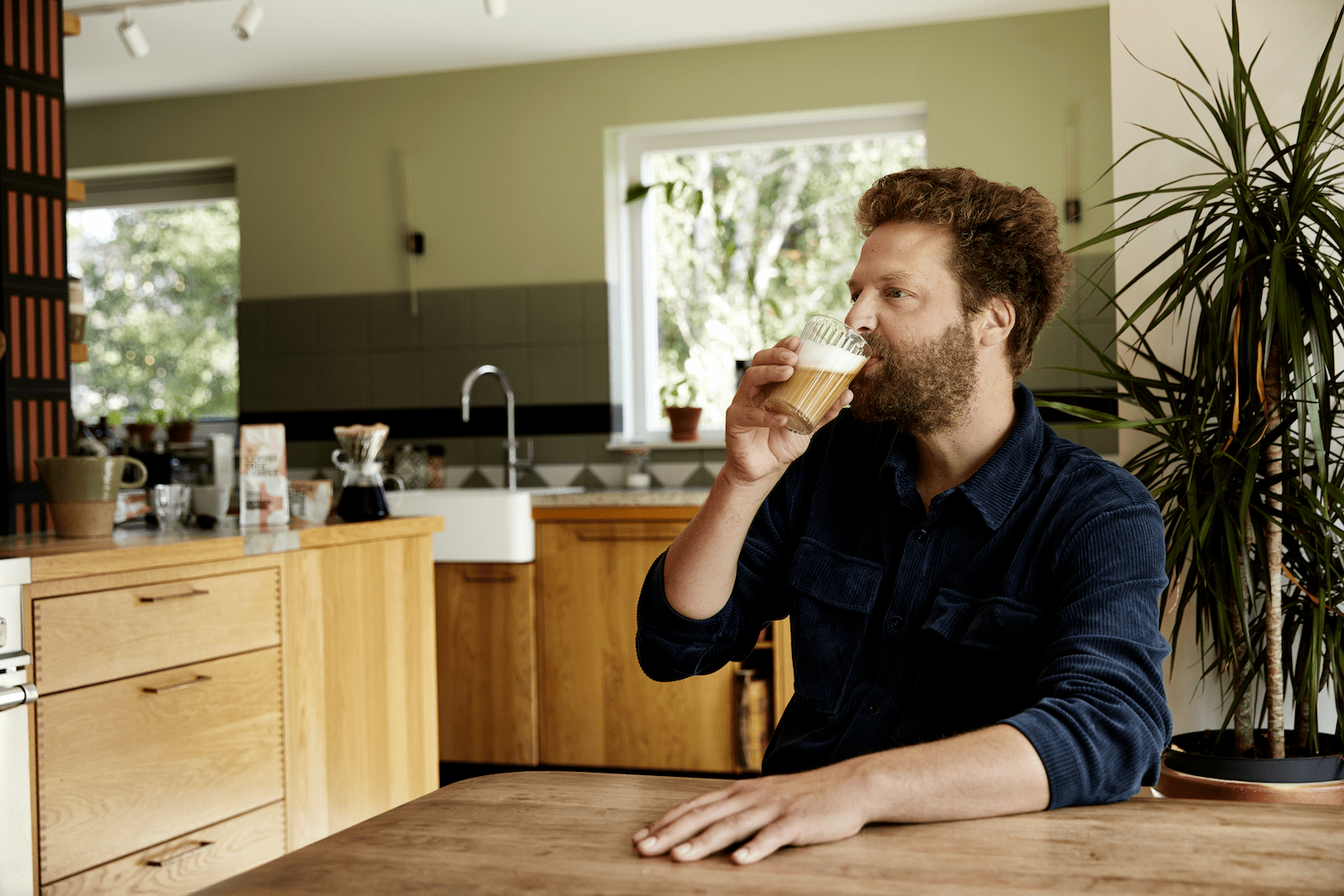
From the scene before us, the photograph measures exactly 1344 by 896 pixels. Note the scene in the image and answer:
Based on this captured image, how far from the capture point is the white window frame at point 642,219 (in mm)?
4188

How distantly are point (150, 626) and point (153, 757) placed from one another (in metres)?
0.23

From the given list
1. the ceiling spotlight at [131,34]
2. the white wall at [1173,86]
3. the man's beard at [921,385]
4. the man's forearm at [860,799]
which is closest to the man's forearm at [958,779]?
the man's forearm at [860,799]

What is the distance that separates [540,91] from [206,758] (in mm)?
2882

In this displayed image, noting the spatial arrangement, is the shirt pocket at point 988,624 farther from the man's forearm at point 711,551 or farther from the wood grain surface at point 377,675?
the wood grain surface at point 377,675

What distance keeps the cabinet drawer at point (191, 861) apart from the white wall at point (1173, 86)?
1.77 meters

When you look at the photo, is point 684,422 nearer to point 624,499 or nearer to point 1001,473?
point 624,499

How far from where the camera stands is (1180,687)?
2.32 meters

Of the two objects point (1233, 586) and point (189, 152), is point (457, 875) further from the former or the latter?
point (189, 152)

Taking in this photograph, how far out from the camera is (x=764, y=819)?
0.82 meters

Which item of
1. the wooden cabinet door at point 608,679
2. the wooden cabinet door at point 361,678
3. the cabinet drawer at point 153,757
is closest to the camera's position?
the cabinet drawer at point 153,757

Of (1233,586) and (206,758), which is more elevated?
(1233,586)

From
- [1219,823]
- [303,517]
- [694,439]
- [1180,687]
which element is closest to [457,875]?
[1219,823]

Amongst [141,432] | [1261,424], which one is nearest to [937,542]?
[1261,424]

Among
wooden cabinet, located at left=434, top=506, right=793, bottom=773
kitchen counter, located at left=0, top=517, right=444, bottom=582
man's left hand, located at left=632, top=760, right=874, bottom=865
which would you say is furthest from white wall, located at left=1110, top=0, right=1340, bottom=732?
kitchen counter, located at left=0, top=517, right=444, bottom=582
